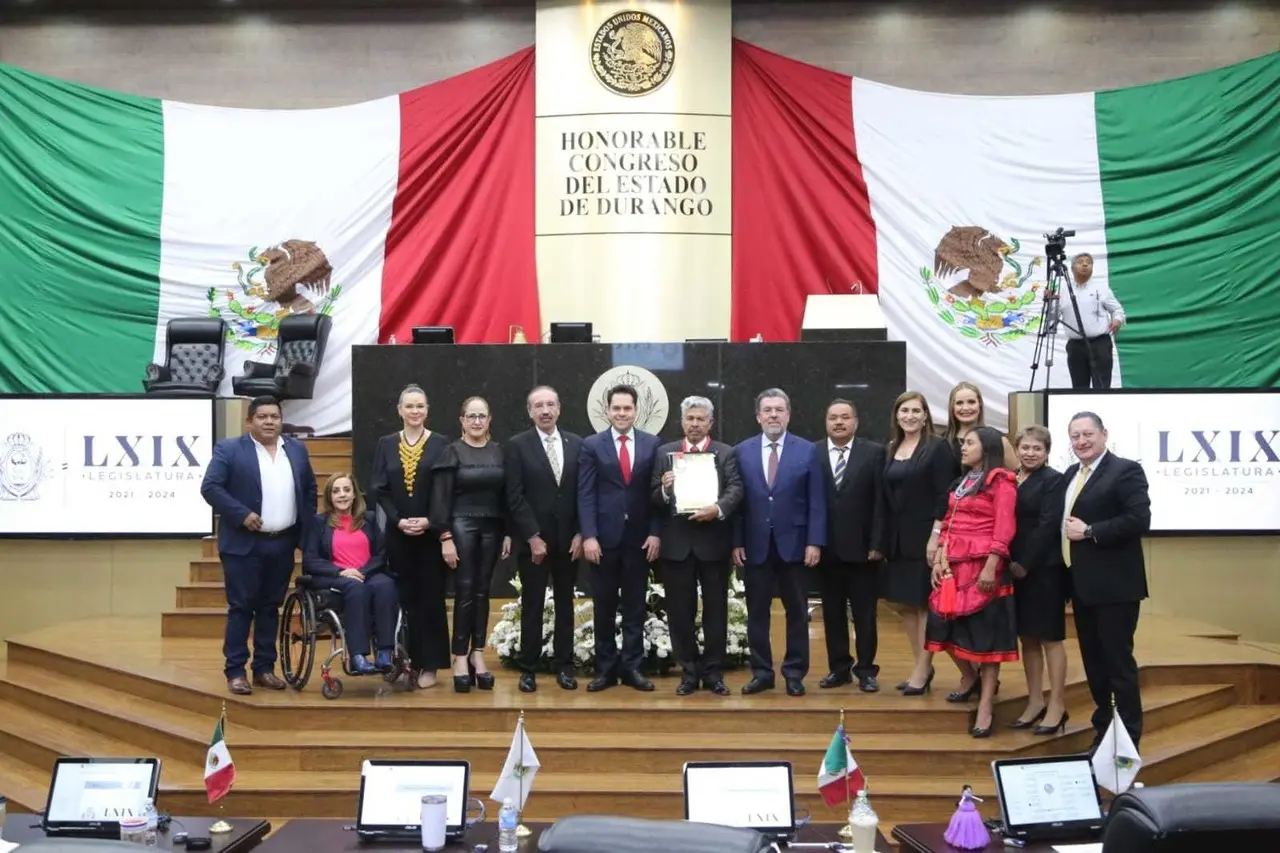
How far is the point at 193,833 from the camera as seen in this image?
3793 millimetres

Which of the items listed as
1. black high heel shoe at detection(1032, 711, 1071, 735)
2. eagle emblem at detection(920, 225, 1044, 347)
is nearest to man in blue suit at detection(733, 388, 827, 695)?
black high heel shoe at detection(1032, 711, 1071, 735)

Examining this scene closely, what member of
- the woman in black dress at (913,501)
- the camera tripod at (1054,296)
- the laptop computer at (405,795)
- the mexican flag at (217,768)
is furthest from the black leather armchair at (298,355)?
the laptop computer at (405,795)

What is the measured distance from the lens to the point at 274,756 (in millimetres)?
6047

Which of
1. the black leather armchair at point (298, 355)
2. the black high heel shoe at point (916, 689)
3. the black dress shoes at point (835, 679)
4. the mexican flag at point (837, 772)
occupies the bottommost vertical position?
the black high heel shoe at point (916, 689)

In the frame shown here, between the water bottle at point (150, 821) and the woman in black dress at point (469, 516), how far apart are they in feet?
8.64

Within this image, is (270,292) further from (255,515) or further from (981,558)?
(981,558)

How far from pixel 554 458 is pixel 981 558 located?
203 cm

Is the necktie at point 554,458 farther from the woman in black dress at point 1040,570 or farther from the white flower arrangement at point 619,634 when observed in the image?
the woman in black dress at point 1040,570

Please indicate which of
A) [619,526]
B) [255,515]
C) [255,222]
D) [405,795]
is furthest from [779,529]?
[255,222]

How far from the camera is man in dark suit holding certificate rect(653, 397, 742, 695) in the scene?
250 inches

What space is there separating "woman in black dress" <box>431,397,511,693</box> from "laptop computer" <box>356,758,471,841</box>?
8.50 ft

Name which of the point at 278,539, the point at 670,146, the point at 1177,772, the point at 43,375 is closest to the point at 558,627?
the point at 278,539

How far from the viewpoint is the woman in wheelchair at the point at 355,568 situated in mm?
6438

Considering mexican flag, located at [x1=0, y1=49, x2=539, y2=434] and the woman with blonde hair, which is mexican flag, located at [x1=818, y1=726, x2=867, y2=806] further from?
mexican flag, located at [x1=0, y1=49, x2=539, y2=434]
